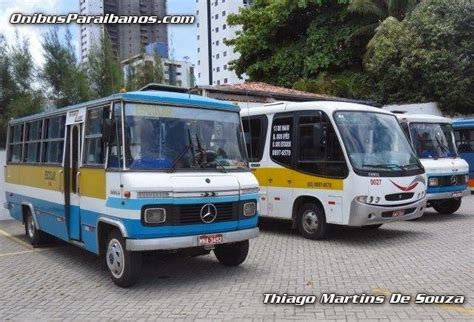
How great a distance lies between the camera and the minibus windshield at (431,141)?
12375mm

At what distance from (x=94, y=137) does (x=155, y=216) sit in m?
1.68

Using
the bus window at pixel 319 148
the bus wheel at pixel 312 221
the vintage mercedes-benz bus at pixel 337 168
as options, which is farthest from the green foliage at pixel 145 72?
the bus wheel at pixel 312 221

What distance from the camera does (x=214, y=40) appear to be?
95.0 meters

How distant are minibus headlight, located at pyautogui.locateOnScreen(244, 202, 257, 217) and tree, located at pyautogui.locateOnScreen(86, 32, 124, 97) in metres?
20.5

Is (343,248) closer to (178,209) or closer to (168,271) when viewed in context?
(168,271)

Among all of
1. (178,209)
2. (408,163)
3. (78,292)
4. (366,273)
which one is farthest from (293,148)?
(78,292)

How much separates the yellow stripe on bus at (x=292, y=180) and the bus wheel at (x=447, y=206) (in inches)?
183

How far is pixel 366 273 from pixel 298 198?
3093 mm

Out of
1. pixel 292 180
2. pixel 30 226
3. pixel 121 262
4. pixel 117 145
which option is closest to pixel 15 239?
pixel 30 226

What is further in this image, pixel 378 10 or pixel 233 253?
pixel 378 10

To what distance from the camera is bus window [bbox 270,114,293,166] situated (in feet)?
34.6

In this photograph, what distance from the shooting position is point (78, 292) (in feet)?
22.5

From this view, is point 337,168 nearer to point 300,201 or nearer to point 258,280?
point 300,201

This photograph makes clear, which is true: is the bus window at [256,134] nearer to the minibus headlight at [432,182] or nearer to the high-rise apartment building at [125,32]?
the minibus headlight at [432,182]
